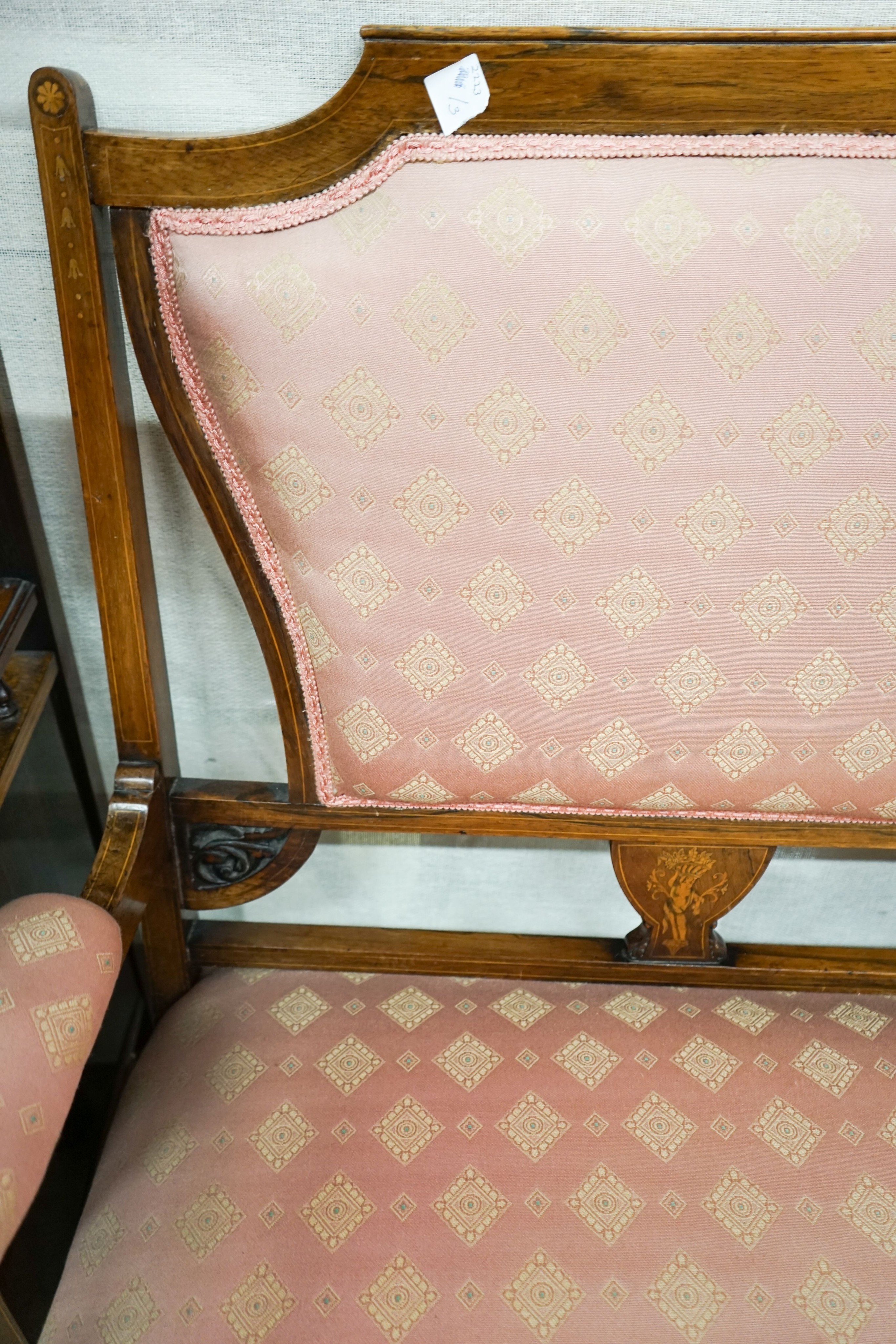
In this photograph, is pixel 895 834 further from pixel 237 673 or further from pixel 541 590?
pixel 237 673

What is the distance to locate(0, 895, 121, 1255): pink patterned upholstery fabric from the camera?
0.46m

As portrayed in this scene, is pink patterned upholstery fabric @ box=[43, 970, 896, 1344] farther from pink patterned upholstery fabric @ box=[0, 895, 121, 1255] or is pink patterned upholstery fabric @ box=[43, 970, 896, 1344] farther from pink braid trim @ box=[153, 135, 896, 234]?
pink braid trim @ box=[153, 135, 896, 234]

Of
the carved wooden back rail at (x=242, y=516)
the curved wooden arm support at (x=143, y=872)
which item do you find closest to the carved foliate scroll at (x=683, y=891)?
the carved wooden back rail at (x=242, y=516)

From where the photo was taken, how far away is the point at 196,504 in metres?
0.65

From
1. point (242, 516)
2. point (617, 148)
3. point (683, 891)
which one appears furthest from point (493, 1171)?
point (617, 148)

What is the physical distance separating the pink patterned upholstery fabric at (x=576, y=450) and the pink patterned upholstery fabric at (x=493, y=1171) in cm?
18

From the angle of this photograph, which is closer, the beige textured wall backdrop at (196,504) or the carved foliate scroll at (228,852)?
the beige textured wall backdrop at (196,504)

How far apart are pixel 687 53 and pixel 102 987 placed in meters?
0.55

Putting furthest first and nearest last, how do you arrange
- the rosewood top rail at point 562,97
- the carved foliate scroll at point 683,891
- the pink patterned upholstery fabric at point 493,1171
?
the carved foliate scroll at point 683,891
the pink patterned upholstery fabric at point 493,1171
the rosewood top rail at point 562,97

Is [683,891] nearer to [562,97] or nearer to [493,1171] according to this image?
[493,1171]

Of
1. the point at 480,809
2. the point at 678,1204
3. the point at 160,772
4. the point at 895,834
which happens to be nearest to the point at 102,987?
the point at 160,772

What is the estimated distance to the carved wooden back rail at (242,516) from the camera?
0.42 m

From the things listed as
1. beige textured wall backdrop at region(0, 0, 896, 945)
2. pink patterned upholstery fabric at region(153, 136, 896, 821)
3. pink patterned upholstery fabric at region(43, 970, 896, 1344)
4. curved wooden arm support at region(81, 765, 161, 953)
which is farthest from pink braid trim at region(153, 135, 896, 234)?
pink patterned upholstery fabric at region(43, 970, 896, 1344)

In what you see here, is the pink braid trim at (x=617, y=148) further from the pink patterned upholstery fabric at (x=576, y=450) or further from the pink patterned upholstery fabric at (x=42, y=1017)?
the pink patterned upholstery fabric at (x=42, y=1017)
